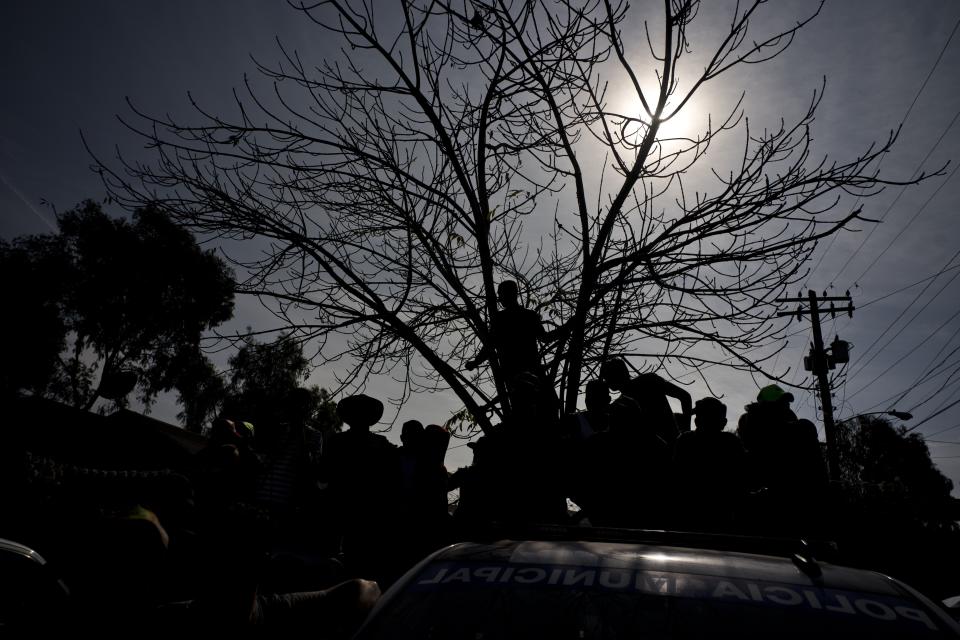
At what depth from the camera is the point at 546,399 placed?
4.71 metres

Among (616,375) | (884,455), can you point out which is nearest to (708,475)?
(616,375)

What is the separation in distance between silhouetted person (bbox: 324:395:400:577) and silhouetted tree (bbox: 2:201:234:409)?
60.2ft

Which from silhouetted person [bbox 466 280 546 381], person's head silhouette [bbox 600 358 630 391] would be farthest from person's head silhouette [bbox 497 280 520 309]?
person's head silhouette [bbox 600 358 630 391]

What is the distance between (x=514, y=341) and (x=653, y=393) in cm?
119

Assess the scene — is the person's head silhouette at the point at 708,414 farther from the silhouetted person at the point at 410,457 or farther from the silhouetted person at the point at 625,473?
the silhouetted person at the point at 410,457

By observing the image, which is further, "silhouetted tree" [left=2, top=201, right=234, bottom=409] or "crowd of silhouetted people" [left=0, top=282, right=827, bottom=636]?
"silhouetted tree" [left=2, top=201, right=234, bottom=409]

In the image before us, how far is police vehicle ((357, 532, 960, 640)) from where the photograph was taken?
62.0 inches

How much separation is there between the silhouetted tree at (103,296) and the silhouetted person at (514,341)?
59.2 ft

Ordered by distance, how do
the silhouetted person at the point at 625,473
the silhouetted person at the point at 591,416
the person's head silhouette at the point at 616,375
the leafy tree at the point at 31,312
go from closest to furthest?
the silhouetted person at the point at 625,473 < the silhouetted person at the point at 591,416 < the person's head silhouette at the point at 616,375 < the leafy tree at the point at 31,312

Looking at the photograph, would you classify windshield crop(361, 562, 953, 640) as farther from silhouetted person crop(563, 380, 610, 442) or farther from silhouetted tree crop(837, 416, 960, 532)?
silhouetted tree crop(837, 416, 960, 532)

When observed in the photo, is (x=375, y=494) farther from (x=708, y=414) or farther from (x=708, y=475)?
(x=708, y=414)

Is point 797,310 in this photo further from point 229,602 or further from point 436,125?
point 229,602

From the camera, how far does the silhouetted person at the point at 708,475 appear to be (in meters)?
3.49

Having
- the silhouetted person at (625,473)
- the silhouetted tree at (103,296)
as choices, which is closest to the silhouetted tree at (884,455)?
the silhouetted tree at (103,296)
